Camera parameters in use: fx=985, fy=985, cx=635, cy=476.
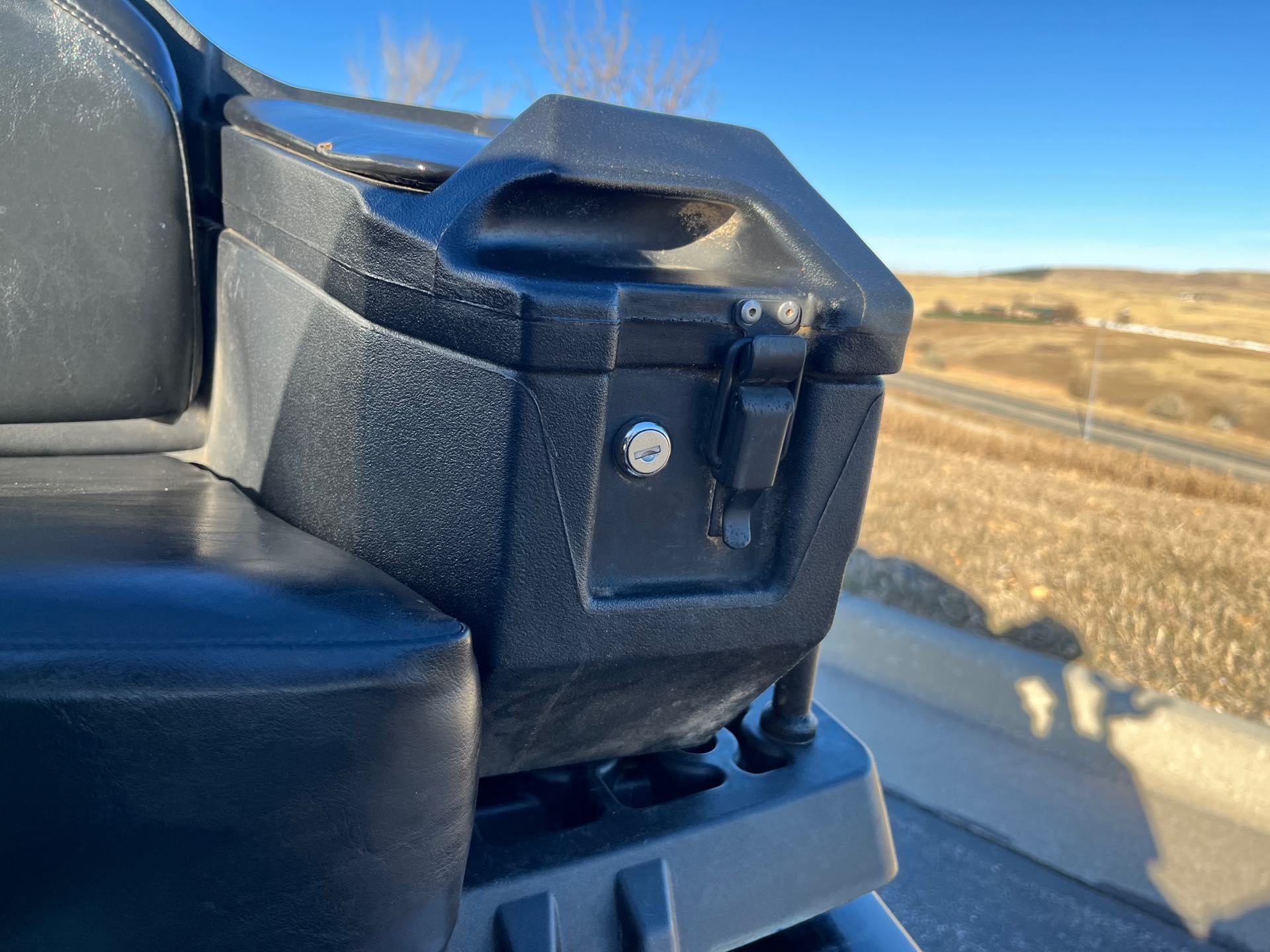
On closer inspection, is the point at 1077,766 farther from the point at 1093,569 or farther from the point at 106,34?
the point at 106,34


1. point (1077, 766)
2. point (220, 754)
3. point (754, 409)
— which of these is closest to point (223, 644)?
point (220, 754)

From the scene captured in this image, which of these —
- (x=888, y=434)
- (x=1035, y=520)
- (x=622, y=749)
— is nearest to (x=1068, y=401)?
(x=888, y=434)

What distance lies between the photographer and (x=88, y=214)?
3.70ft

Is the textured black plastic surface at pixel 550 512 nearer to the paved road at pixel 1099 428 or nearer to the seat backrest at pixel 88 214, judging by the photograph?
the seat backrest at pixel 88 214

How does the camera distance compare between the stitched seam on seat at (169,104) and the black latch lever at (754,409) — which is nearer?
the black latch lever at (754,409)

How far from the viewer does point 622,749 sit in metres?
1.27

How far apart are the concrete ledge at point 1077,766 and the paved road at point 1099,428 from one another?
14.8 feet

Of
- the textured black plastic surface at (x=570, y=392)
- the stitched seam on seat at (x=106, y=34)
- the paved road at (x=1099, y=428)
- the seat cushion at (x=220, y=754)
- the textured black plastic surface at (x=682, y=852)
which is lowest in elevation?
the paved road at (x=1099, y=428)

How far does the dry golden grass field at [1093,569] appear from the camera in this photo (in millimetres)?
3221

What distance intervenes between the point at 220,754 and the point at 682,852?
606 millimetres

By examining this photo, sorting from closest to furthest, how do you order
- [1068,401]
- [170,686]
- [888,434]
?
[170,686] < [888,434] < [1068,401]

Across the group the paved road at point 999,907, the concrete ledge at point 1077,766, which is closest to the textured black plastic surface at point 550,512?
the paved road at point 999,907

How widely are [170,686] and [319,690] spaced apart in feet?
0.35

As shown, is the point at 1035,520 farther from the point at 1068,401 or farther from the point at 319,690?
the point at 1068,401
